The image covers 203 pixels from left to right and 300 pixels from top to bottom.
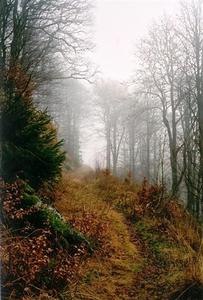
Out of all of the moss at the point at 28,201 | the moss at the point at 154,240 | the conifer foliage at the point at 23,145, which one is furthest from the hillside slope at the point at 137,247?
the conifer foliage at the point at 23,145

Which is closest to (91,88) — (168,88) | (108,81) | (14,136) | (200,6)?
(108,81)

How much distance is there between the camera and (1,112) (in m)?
7.11

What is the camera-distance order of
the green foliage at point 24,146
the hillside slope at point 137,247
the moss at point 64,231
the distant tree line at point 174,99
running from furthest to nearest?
1. the distant tree line at point 174,99
2. the green foliage at point 24,146
3. the moss at point 64,231
4. the hillside slope at point 137,247

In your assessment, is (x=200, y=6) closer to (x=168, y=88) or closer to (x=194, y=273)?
(x=168, y=88)

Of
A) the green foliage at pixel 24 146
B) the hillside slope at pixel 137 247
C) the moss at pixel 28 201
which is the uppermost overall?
the green foliage at pixel 24 146

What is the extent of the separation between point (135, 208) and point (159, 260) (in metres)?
3.21

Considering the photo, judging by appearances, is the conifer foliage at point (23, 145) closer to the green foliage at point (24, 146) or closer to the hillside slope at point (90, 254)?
the green foliage at point (24, 146)

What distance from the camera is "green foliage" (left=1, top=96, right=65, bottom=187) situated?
7.14m

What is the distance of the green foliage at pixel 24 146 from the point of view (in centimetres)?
714

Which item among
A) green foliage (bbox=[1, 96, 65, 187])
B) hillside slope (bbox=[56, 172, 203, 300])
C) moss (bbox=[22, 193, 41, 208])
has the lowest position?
hillside slope (bbox=[56, 172, 203, 300])

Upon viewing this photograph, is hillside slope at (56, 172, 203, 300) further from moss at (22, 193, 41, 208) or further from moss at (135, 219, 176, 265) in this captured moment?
moss at (22, 193, 41, 208)

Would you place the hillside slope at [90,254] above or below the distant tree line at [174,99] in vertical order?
below

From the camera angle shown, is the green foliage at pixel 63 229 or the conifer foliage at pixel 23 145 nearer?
the green foliage at pixel 63 229

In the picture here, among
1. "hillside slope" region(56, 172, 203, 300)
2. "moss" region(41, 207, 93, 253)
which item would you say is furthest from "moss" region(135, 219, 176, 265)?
"moss" region(41, 207, 93, 253)
